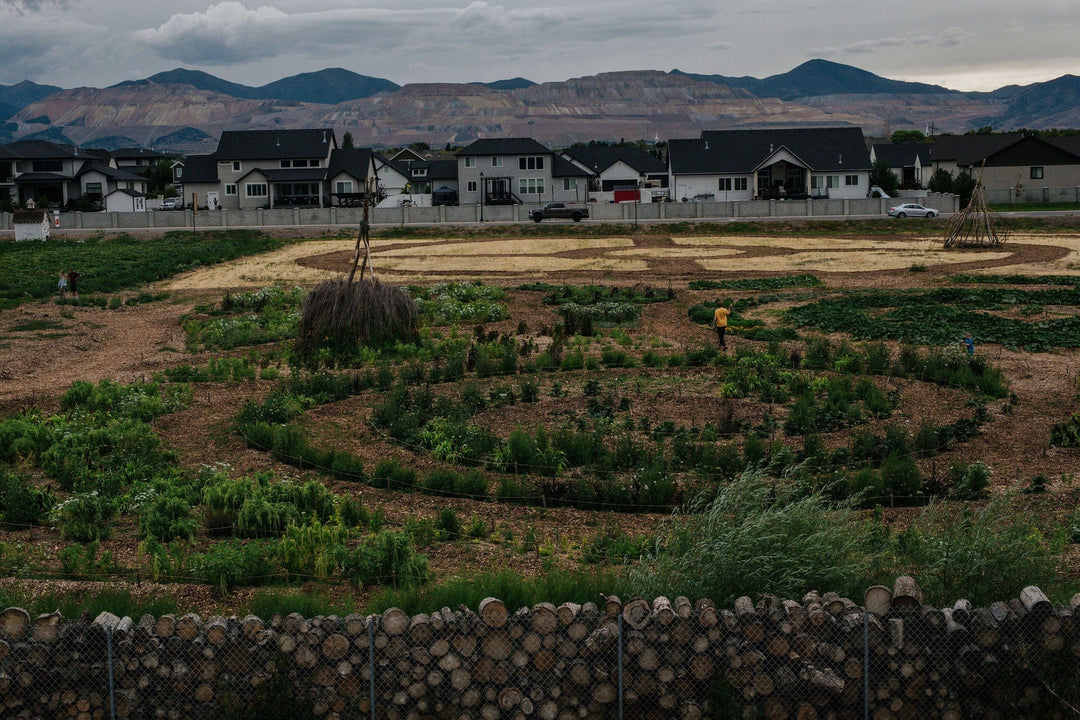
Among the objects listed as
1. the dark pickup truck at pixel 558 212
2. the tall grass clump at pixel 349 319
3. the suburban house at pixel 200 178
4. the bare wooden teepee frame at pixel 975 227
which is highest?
the suburban house at pixel 200 178

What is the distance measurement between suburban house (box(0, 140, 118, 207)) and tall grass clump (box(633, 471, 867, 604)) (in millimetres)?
106861

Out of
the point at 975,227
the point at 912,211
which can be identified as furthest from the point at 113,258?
the point at 912,211

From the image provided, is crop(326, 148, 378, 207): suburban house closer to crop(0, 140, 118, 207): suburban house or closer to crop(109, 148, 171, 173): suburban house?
crop(0, 140, 118, 207): suburban house

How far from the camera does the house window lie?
9656cm

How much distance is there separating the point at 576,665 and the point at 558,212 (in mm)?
68505

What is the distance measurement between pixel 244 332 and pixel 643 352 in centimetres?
1160

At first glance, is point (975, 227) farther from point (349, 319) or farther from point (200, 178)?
point (200, 178)

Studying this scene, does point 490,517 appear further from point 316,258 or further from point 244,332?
point 316,258

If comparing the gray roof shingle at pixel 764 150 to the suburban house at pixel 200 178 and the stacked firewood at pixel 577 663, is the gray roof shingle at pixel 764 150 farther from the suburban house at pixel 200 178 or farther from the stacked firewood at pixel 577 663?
the stacked firewood at pixel 577 663

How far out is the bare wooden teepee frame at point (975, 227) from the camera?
57719 mm

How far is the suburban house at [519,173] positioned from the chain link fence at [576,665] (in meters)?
86.6

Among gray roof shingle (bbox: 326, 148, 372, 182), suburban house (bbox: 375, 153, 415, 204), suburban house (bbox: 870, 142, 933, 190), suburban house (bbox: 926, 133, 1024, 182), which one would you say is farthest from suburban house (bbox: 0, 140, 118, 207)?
suburban house (bbox: 926, 133, 1024, 182)

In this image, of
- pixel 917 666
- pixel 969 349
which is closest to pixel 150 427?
pixel 917 666

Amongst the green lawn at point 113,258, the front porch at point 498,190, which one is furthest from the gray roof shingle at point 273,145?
the green lawn at point 113,258
